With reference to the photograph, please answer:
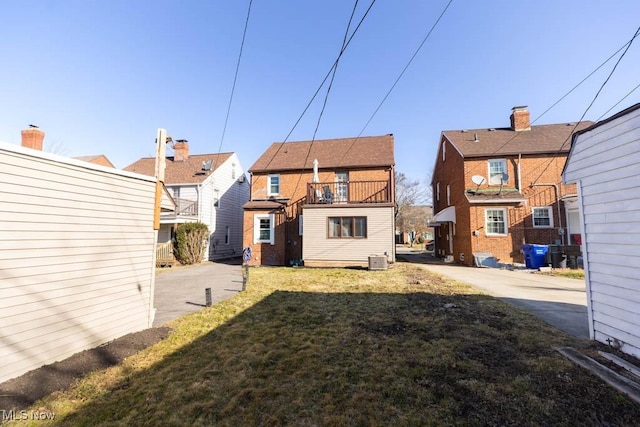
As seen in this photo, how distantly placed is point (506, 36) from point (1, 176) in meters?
Result: 11.1

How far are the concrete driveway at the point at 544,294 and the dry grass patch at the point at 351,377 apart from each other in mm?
610

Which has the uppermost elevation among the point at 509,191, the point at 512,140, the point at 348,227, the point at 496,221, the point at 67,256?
the point at 512,140

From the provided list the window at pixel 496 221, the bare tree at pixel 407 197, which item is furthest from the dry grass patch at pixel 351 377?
the bare tree at pixel 407 197

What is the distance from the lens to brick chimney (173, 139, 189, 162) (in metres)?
23.2

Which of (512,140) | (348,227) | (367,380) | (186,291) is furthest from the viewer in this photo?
(512,140)

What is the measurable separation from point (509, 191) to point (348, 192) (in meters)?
9.68

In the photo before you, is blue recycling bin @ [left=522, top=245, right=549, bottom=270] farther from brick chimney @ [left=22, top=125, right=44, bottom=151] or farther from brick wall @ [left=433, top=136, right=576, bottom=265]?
brick chimney @ [left=22, top=125, right=44, bottom=151]

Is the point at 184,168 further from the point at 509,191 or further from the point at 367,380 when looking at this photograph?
the point at 509,191

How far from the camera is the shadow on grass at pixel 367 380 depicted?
2.89m

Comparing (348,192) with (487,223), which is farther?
(348,192)

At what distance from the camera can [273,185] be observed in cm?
1906

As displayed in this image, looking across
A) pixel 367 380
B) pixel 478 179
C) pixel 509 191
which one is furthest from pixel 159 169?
pixel 509 191

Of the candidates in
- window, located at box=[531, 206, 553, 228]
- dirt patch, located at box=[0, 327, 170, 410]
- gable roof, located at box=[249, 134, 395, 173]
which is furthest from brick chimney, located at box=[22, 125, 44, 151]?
window, located at box=[531, 206, 553, 228]

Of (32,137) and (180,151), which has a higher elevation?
(180,151)
